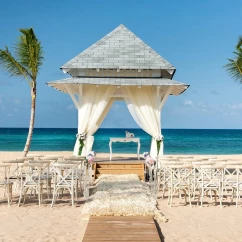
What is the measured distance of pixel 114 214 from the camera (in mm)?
6910

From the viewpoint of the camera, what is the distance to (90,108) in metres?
12.7

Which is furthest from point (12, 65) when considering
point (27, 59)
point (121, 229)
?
point (121, 229)

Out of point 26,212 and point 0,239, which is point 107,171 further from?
point 0,239

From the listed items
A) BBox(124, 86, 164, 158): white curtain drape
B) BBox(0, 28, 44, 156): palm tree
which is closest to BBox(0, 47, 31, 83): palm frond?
BBox(0, 28, 44, 156): palm tree

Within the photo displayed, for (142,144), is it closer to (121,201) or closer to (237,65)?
(237,65)

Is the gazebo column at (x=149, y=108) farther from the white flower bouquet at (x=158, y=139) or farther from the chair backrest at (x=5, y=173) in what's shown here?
the chair backrest at (x=5, y=173)

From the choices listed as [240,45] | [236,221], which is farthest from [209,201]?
[240,45]

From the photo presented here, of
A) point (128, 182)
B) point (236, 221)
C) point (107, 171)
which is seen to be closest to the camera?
point (236, 221)

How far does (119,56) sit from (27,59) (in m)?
4.32

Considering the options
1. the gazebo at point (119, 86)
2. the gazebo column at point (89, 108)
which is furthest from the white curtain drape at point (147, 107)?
the gazebo column at point (89, 108)

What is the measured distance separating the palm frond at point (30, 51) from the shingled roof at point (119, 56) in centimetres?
278

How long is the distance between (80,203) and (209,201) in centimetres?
297

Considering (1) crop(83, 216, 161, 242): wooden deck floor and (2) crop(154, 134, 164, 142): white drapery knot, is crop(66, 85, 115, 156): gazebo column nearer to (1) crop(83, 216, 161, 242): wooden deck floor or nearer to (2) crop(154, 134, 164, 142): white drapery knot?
(2) crop(154, 134, 164, 142): white drapery knot

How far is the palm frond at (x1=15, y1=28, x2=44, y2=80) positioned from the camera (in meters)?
15.2
